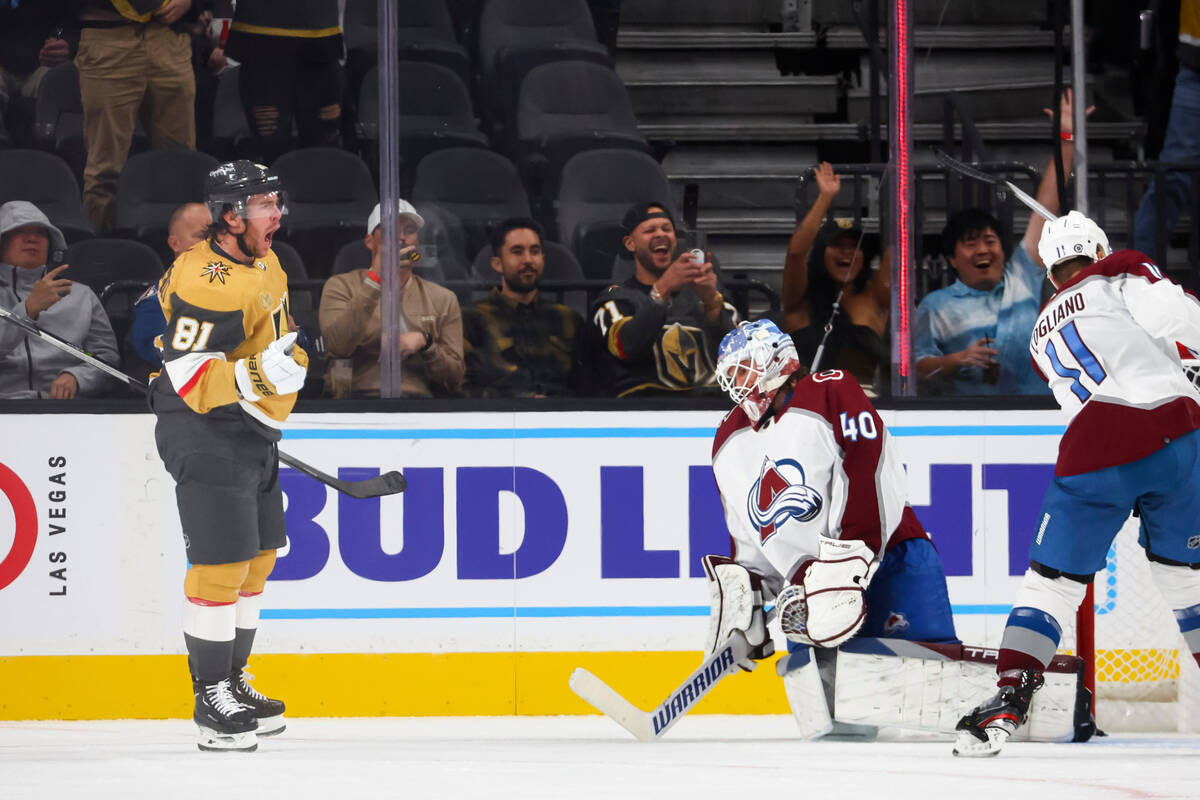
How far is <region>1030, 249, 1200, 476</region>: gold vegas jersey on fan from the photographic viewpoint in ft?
10.8

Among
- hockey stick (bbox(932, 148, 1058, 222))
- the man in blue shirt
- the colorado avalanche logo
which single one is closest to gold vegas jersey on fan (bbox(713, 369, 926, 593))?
the colorado avalanche logo

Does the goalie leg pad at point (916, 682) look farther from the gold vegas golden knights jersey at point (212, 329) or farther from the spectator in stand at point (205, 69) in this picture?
the spectator in stand at point (205, 69)

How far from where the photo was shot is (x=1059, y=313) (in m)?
3.40

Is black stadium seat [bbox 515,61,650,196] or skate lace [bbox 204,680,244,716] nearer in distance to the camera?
skate lace [bbox 204,680,244,716]

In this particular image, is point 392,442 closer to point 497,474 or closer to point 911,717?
point 497,474

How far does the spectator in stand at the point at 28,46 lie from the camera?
473 cm

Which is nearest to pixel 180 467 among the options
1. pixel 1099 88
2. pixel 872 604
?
pixel 872 604

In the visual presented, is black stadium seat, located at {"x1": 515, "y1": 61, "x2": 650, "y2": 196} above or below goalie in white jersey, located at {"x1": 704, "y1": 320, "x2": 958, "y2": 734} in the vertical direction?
above

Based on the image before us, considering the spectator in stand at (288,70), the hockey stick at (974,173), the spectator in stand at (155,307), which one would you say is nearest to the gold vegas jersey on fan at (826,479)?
the hockey stick at (974,173)

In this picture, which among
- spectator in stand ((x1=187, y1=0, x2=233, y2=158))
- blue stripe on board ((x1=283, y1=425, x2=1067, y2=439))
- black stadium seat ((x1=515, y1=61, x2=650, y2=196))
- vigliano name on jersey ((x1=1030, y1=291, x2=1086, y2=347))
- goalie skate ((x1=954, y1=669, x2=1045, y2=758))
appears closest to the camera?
goalie skate ((x1=954, y1=669, x2=1045, y2=758))

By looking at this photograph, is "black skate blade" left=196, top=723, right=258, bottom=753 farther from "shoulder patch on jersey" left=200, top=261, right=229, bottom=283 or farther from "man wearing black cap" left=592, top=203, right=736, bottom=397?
"man wearing black cap" left=592, top=203, right=736, bottom=397

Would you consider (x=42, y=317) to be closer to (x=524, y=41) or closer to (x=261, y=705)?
(x=261, y=705)

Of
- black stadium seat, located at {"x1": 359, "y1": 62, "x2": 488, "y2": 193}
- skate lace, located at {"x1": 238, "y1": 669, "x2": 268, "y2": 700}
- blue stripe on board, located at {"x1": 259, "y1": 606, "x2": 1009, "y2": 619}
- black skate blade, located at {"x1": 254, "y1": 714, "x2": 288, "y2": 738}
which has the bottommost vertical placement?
black skate blade, located at {"x1": 254, "y1": 714, "x2": 288, "y2": 738}

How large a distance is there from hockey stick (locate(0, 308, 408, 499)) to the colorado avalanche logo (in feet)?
3.06
